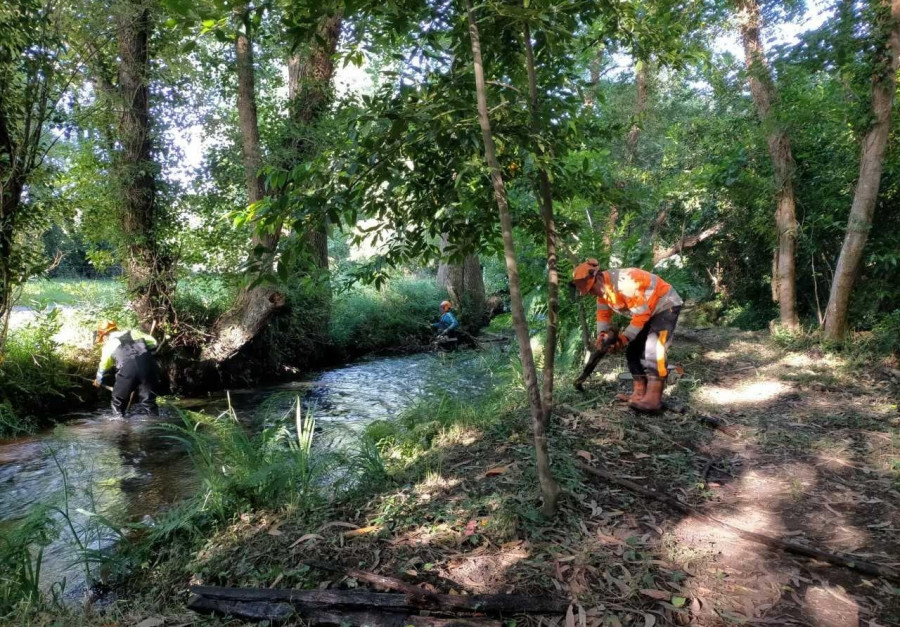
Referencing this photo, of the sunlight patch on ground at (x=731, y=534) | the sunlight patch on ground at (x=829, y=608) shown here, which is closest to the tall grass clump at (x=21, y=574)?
the sunlight patch on ground at (x=731, y=534)

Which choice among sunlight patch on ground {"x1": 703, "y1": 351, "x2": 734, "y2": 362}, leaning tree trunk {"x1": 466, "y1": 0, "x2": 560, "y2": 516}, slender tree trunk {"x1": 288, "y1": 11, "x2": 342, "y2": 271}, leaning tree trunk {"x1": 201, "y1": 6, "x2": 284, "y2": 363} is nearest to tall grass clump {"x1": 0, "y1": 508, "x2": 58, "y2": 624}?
leaning tree trunk {"x1": 466, "y1": 0, "x2": 560, "y2": 516}

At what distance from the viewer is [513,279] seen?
2.82 metres

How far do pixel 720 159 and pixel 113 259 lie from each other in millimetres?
11404

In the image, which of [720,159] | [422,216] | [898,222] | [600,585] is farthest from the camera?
[720,159]

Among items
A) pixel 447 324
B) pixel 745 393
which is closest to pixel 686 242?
pixel 447 324

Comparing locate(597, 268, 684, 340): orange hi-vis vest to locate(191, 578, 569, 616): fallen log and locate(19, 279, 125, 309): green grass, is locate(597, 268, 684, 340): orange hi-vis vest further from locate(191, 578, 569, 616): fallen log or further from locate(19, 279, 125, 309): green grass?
locate(19, 279, 125, 309): green grass

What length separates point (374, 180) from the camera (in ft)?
8.68

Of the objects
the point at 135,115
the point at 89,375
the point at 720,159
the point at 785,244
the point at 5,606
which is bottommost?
the point at 5,606

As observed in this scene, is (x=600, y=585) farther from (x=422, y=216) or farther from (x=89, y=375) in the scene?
(x=89, y=375)

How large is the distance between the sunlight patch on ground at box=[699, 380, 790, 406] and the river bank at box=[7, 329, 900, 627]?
26 cm

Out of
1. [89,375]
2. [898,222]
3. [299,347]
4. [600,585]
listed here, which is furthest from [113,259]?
[898,222]

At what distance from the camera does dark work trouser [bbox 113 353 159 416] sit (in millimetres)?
7695

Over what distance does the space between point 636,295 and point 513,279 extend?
7.92 ft

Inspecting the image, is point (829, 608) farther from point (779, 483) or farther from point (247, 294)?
point (247, 294)
